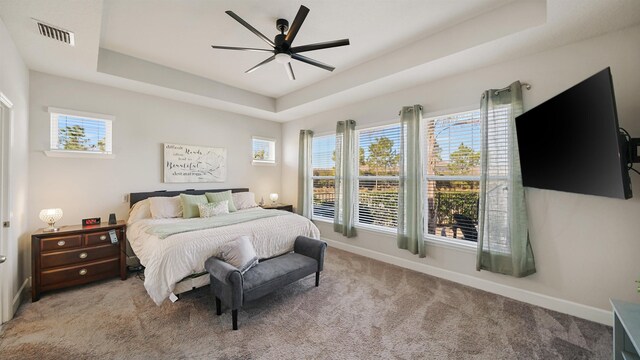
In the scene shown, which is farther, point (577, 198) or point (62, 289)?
point (62, 289)

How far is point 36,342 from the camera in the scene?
1990 millimetres

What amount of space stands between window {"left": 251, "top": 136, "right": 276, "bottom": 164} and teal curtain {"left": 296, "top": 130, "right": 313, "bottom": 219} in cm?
78

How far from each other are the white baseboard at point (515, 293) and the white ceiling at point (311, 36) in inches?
98.9

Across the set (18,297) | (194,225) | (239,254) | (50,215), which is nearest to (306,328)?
(239,254)

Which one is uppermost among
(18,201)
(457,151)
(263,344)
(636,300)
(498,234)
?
(457,151)

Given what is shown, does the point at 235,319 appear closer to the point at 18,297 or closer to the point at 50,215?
the point at 18,297

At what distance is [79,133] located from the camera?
11.0ft

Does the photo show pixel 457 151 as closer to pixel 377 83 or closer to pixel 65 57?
pixel 377 83

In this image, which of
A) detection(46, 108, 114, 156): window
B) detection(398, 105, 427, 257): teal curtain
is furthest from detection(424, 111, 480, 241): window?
detection(46, 108, 114, 156): window

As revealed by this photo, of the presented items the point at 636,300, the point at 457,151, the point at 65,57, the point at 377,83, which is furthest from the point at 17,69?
the point at 636,300

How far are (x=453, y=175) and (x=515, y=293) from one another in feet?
4.77

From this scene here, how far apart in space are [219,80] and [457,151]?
12.2 ft

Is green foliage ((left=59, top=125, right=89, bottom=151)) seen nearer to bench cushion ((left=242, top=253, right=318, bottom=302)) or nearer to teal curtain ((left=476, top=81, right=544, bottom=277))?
bench cushion ((left=242, top=253, right=318, bottom=302))

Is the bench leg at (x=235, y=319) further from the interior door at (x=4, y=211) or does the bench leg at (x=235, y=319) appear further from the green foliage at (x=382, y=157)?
the green foliage at (x=382, y=157)
